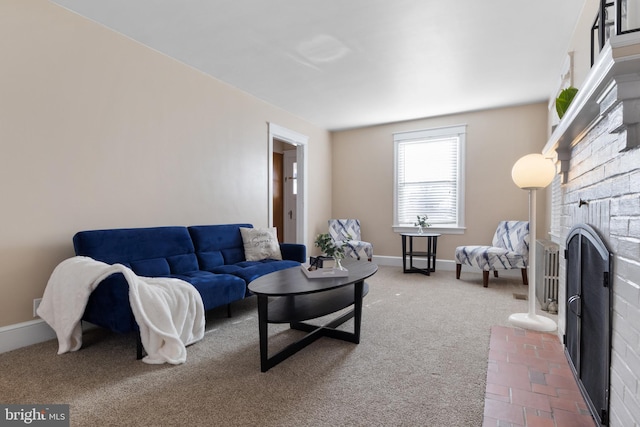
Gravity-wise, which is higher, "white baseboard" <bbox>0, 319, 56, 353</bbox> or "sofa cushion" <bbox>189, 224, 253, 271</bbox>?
"sofa cushion" <bbox>189, 224, 253, 271</bbox>

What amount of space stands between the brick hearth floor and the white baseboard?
3006 millimetres

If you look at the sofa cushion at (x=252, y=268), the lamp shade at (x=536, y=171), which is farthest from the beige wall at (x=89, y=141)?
the lamp shade at (x=536, y=171)

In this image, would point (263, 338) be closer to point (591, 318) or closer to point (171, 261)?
point (171, 261)

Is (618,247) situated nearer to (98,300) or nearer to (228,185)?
(98,300)

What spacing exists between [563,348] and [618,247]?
57.4 inches

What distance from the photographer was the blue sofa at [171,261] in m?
2.19

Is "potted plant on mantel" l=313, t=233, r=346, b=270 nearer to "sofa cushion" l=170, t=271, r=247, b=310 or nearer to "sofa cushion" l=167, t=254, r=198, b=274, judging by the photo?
"sofa cushion" l=170, t=271, r=247, b=310

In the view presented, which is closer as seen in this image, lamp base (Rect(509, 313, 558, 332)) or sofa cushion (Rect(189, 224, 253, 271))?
lamp base (Rect(509, 313, 558, 332))

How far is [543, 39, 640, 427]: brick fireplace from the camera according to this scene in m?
1.09

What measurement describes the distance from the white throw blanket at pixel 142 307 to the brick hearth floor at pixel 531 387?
6.22 feet

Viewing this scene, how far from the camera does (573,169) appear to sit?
2.20m

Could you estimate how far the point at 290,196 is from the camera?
279 inches

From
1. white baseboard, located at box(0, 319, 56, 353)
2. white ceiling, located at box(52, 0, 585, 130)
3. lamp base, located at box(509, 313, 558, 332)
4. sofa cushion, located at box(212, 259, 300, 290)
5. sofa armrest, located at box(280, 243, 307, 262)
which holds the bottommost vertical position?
lamp base, located at box(509, 313, 558, 332)

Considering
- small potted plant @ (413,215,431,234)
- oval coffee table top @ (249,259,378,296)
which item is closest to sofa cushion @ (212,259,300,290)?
oval coffee table top @ (249,259,378,296)
